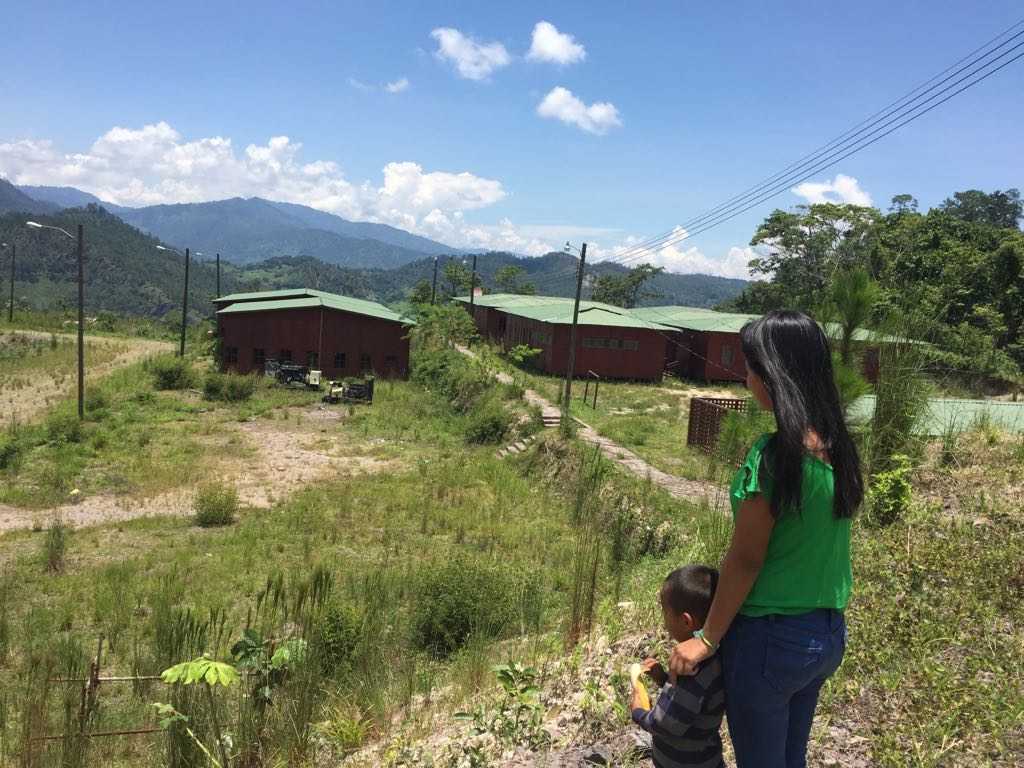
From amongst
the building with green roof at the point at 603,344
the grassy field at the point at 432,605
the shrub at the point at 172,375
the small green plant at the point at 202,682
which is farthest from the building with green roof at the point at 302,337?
the small green plant at the point at 202,682

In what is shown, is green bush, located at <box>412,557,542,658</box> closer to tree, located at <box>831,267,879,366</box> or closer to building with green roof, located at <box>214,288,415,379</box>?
tree, located at <box>831,267,879,366</box>

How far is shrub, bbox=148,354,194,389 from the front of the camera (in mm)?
25295

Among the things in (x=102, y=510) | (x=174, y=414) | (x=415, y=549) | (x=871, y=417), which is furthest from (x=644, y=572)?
(x=174, y=414)

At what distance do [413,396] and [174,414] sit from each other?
8392mm

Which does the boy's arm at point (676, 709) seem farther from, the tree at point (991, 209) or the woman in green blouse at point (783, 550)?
the tree at point (991, 209)

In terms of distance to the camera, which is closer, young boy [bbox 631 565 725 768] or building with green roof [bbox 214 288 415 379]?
young boy [bbox 631 565 725 768]

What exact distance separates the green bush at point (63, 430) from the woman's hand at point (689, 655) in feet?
61.7

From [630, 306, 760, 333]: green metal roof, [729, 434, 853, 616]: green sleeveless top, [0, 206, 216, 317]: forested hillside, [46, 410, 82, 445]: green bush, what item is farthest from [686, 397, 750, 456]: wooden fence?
[0, 206, 216, 317]: forested hillside

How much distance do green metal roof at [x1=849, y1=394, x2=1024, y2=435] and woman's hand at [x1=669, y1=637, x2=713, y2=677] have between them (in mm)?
4370

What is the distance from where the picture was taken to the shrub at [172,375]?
25295 millimetres

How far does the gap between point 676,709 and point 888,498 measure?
5007mm

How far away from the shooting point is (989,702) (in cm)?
327

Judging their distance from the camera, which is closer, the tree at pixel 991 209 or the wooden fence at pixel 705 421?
the wooden fence at pixel 705 421

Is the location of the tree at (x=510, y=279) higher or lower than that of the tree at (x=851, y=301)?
higher
